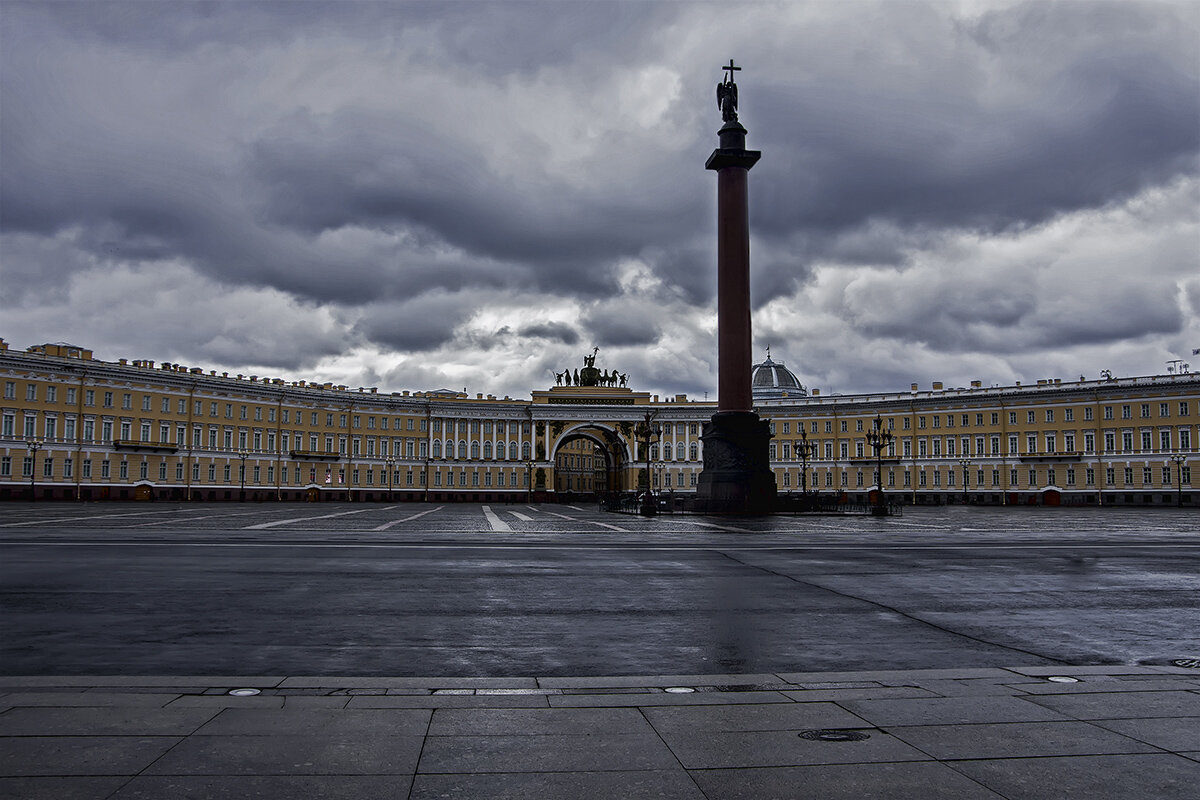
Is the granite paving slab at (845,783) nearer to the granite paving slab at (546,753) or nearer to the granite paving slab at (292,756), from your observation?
the granite paving slab at (546,753)

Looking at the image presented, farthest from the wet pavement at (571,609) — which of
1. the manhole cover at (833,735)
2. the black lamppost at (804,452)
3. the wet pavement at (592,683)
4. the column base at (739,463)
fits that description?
the black lamppost at (804,452)

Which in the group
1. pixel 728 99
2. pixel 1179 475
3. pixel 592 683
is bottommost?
pixel 592 683

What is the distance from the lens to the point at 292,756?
16.0ft

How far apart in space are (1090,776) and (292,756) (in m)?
4.11

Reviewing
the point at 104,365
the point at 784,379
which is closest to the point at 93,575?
the point at 104,365

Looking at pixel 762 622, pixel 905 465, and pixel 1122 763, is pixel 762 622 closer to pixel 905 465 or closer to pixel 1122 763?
pixel 1122 763

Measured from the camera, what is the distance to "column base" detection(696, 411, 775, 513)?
43656 millimetres

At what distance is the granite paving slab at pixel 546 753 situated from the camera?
4734mm

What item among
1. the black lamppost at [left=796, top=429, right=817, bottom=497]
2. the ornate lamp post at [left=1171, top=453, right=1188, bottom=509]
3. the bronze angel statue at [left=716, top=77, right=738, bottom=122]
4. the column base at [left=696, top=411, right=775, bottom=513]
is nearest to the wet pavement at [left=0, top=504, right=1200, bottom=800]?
the column base at [left=696, top=411, right=775, bottom=513]

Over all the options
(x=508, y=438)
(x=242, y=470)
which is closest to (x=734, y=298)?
(x=242, y=470)

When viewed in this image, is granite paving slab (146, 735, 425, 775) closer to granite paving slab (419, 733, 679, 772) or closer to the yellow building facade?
granite paving slab (419, 733, 679, 772)

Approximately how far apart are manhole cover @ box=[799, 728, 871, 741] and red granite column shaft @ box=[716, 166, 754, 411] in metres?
38.9

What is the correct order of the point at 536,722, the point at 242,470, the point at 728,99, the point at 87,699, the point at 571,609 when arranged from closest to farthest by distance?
the point at 536,722 < the point at 87,699 < the point at 571,609 < the point at 728,99 < the point at 242,470

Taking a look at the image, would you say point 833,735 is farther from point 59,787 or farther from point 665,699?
point 59,787
